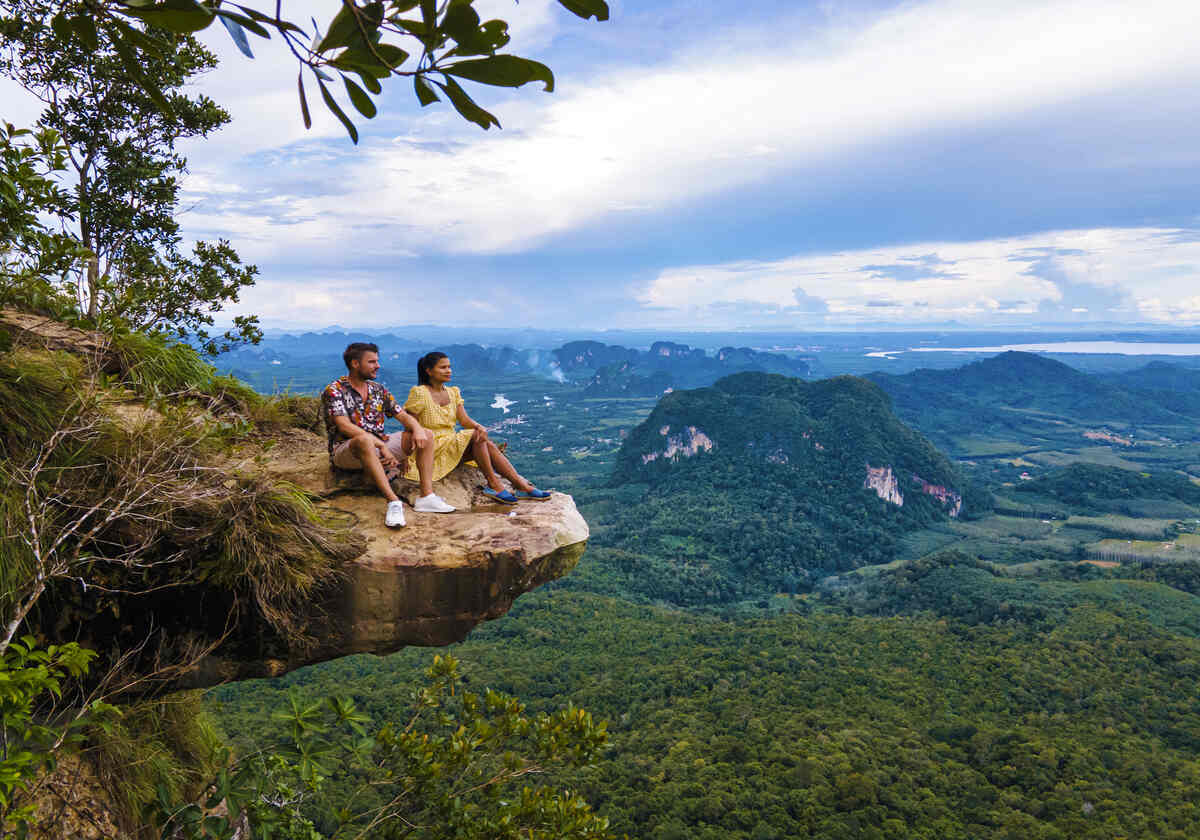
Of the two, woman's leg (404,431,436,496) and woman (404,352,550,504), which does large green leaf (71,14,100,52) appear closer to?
woman's leg (404,431,436,496)

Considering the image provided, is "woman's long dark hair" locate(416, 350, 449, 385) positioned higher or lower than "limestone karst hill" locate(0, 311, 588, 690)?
higher

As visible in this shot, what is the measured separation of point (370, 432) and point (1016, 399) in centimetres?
19284

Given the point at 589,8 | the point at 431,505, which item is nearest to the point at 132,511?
the point at 431,505

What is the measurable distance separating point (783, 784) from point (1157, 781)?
54.9ft

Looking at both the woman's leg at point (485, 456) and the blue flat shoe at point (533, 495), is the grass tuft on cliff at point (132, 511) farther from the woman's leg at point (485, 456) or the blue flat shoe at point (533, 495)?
the blue flat shoe at point (533, 495)

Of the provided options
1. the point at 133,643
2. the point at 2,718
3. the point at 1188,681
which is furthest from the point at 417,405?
the point at 1188,681

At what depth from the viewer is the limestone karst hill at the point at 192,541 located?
3246mm

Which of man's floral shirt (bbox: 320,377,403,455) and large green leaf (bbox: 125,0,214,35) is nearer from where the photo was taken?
large green leaf (bbox: 125,0,214,35)

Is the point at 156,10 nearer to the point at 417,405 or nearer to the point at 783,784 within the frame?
the point at 417,405

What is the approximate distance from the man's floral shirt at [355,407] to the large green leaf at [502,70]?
13.0 feet

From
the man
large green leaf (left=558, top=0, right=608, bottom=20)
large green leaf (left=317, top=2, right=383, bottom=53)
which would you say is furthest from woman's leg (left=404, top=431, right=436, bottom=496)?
large green leaf (left=558, top=0, right=608, bottom=20)

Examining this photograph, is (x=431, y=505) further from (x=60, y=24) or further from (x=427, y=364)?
(x=60, y=24)

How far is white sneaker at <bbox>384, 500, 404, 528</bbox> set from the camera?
15.2ft

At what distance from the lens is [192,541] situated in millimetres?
3664
